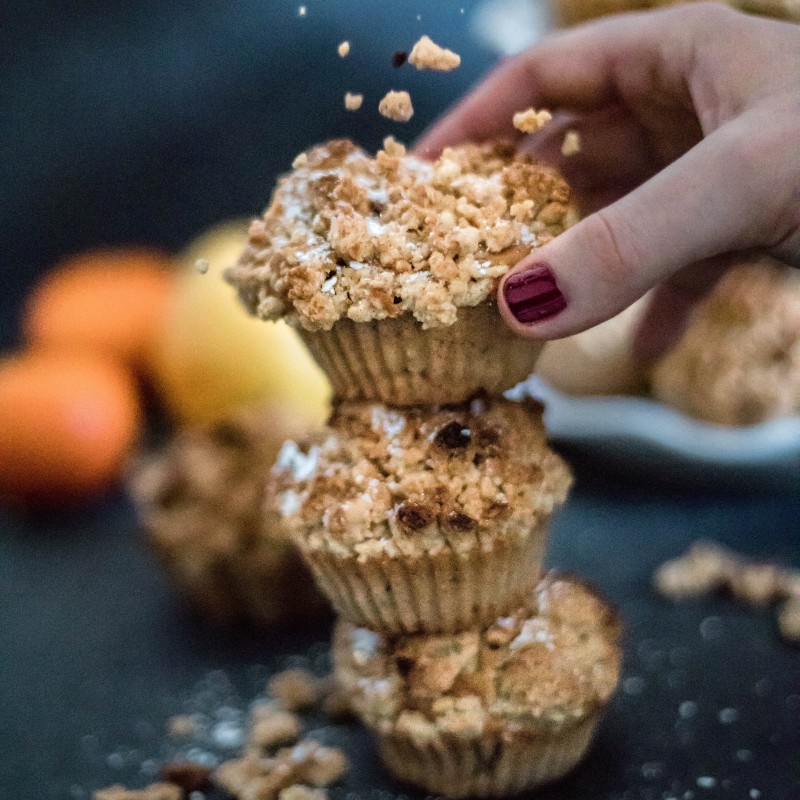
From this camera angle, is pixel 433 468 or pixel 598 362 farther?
pixel 598 362

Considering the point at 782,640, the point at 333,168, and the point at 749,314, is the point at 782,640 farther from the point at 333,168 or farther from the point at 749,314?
the point at 333,168

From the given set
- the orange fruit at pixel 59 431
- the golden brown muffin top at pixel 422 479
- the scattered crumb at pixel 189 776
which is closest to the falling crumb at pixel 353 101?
the golden brown muffin top at pixel 422 479

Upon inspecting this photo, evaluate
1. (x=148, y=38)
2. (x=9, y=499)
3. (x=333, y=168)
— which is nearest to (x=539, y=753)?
(x=333, y=168)

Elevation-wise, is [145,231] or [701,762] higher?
[145,231]

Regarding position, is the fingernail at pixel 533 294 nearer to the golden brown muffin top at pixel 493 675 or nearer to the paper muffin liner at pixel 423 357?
the paper muffin liner at pixel 423 357

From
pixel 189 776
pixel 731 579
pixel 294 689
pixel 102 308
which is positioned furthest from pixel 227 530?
pixel 102 308

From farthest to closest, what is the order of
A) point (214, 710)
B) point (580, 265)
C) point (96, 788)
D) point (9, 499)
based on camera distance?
1. point (9, 499)
2. point (214, 710)
3. point (96, 788)
4. point (580, 265)

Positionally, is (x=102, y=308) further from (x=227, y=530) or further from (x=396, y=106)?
(x=396, y=106)
